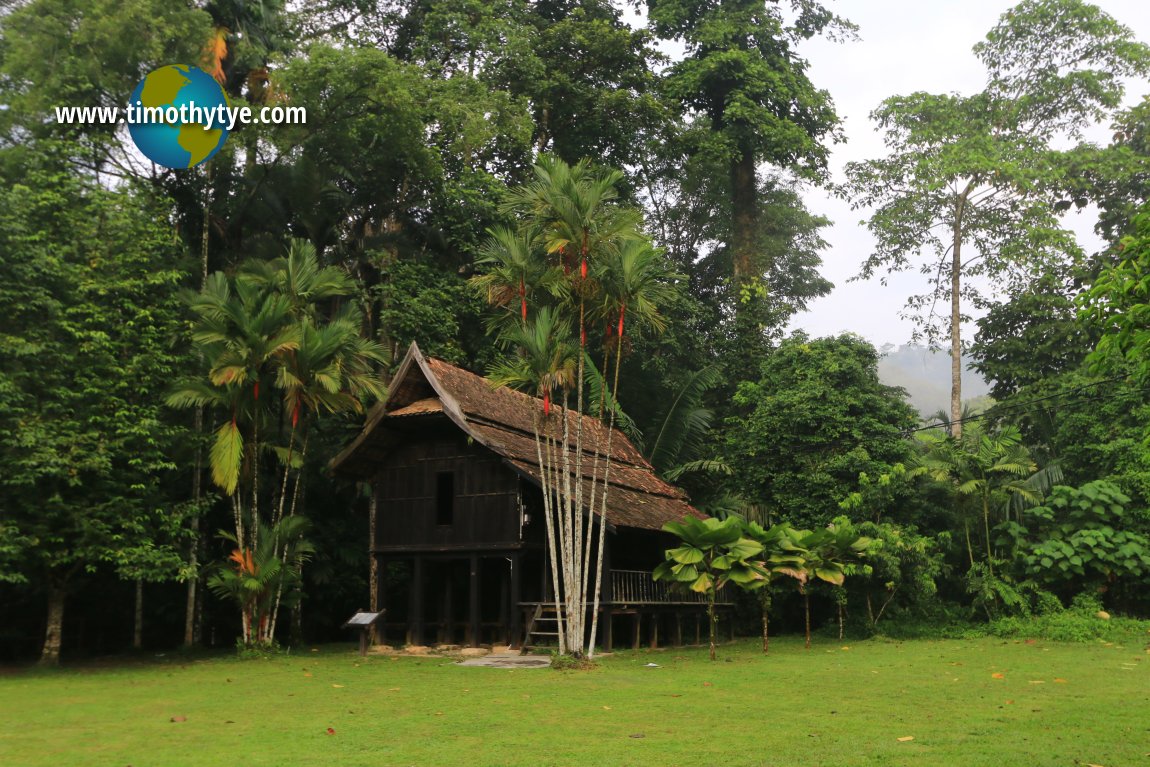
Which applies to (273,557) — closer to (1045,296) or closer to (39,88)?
(39,88)

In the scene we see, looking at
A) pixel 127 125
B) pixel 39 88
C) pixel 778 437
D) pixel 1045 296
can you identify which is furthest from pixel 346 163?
pixel 1045 296

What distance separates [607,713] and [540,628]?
9.00 meters

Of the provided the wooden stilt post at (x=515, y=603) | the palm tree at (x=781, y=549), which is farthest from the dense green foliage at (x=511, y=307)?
the wooden stilt post at (x=515, y=603)

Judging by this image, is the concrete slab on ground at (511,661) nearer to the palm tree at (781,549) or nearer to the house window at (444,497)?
the house window at (444,497)

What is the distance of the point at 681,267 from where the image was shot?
34500 mm

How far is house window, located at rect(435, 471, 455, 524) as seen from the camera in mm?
19250

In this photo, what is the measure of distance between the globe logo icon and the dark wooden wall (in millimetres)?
8320

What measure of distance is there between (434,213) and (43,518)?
13.1 metres

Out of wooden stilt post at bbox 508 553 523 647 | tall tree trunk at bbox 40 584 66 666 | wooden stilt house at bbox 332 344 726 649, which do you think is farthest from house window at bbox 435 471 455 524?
tall tree trunk at bbox 40 584 66 666

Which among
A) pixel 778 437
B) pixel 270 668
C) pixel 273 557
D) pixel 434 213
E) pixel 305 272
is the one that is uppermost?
pixel 434 213

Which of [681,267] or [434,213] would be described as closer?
[434,213]

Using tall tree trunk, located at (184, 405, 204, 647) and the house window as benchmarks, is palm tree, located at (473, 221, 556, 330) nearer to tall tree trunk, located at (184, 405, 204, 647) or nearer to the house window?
the house window

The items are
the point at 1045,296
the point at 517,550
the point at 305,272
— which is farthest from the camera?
the point at 1045,296

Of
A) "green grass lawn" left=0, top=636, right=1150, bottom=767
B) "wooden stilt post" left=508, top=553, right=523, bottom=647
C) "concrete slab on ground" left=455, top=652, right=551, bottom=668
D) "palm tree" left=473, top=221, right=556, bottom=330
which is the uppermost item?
Result: "palm tree" left=473, top=221, right=556, bottom=330
